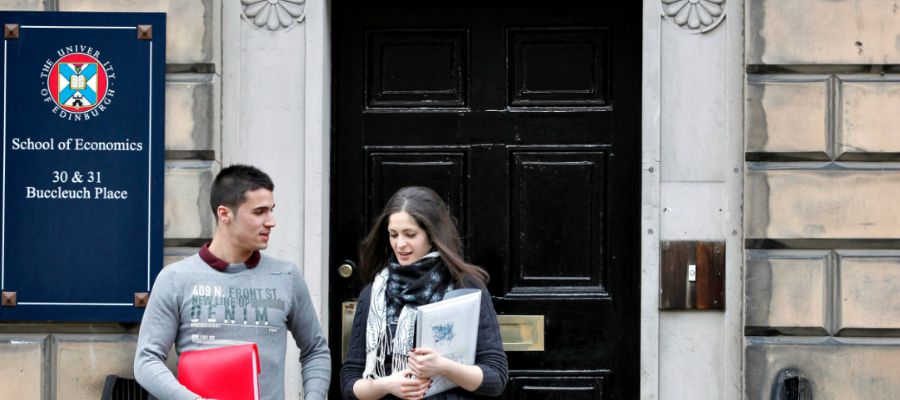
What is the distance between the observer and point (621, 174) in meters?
4.46

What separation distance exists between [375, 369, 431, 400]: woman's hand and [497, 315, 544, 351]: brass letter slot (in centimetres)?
177

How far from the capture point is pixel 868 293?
4.15 m

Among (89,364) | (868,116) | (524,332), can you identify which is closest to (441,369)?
(524,332)

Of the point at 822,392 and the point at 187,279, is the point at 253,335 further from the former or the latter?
the point at 822,392

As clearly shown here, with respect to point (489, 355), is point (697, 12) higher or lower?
higher

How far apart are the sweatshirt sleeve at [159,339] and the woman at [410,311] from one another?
0.62 m

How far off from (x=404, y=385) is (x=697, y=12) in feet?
8.77

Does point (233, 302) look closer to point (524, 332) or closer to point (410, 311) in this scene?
point (410, 311)

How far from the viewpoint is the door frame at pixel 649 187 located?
4.23m

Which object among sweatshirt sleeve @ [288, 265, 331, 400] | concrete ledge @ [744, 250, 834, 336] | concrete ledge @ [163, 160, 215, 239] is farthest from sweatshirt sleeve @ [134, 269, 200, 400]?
concrete ledge @ [744, 250, 834, 336]

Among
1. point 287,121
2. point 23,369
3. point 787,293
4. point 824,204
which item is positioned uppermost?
point 287,121

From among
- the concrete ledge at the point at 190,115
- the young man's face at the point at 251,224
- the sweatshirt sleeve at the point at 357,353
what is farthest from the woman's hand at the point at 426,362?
the concrete ledge at the point at 190,115

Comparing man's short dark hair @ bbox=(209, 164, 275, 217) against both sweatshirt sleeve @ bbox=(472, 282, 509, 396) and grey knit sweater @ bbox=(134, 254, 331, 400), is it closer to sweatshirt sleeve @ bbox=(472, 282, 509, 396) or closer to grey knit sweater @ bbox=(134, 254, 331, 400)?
grey knit sweater @ bbox=(134, 254, 331, 400)

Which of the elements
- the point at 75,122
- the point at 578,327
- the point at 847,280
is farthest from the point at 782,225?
the point at 75,122
